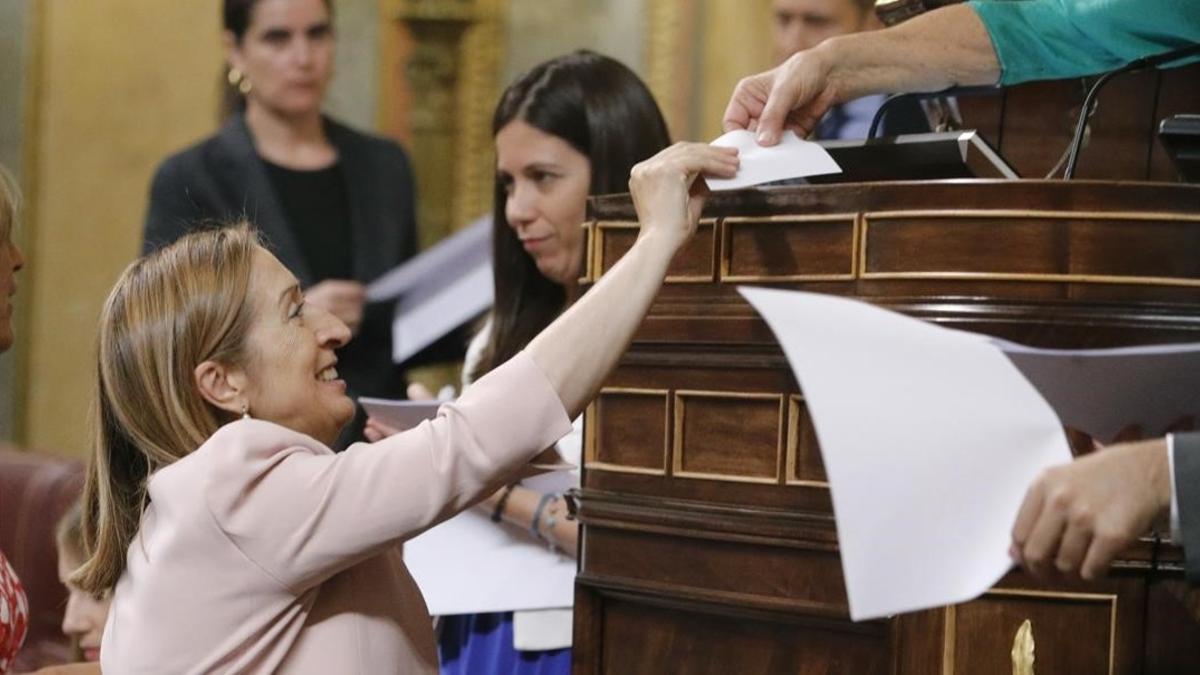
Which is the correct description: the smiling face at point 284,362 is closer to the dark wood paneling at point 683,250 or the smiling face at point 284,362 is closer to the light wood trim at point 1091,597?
the dark wood paneling at point 683,250

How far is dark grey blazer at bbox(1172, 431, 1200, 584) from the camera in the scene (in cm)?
151

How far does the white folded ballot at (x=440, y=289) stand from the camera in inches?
139

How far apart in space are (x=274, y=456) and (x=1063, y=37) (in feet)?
3.47

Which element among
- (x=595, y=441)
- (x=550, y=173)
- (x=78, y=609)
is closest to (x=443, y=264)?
(x=550, y=173)

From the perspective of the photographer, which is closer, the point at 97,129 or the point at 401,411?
the point at 401,411

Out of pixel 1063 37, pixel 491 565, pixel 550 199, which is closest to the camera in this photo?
pixel 1063 37

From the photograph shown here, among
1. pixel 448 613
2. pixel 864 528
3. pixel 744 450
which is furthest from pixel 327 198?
pixel 864 528

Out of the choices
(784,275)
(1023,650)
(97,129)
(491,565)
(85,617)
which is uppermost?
(97,129)

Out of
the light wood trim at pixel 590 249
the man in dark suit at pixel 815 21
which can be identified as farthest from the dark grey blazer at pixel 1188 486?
the man in dark suit at pixel 815 21

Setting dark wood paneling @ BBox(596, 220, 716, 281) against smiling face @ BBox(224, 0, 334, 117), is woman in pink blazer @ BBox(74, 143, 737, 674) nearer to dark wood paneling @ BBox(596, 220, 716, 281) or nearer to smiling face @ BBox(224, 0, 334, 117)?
dark wood paneling @ BBox(596, 220, 716, 281)

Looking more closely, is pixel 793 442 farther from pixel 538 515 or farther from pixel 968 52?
pixel 538 515

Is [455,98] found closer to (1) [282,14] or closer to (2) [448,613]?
(1) [282,14]

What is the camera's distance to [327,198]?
4031mm

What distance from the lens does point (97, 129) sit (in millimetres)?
6305
